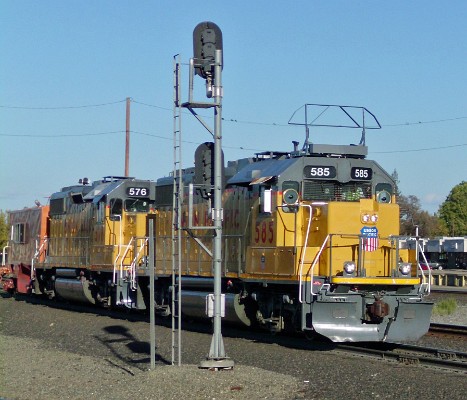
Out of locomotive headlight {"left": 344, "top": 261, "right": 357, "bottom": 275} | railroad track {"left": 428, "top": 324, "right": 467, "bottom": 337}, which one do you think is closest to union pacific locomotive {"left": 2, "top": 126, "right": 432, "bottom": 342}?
locomotive headlight {"left": 344, "top": 261, "right": 357, "bottom": 275}

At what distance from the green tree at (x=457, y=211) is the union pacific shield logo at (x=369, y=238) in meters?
91.8

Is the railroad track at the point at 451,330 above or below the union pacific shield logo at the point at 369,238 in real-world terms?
below

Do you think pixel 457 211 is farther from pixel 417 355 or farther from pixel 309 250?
pixel 417 355

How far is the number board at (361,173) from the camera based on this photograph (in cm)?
1462

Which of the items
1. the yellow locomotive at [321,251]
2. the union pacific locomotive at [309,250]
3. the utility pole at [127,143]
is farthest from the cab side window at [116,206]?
the utility pole at [127,143]

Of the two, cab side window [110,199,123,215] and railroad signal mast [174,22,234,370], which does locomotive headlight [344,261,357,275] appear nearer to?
railroad signal mast [174,22,234,370]

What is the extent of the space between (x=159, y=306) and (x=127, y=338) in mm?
2896

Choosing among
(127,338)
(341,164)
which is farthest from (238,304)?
(341,164)

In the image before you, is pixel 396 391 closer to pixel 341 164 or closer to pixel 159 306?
pixel 341 164

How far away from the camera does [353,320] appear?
13438 millimetres

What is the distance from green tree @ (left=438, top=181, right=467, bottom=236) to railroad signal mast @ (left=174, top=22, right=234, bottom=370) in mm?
95364

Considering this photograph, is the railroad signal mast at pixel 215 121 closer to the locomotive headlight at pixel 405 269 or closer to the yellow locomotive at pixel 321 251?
the yellow locomotive at pixel 321 251

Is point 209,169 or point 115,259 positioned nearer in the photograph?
point 209,169

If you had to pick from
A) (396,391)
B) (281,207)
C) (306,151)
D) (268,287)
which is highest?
(306,151)
